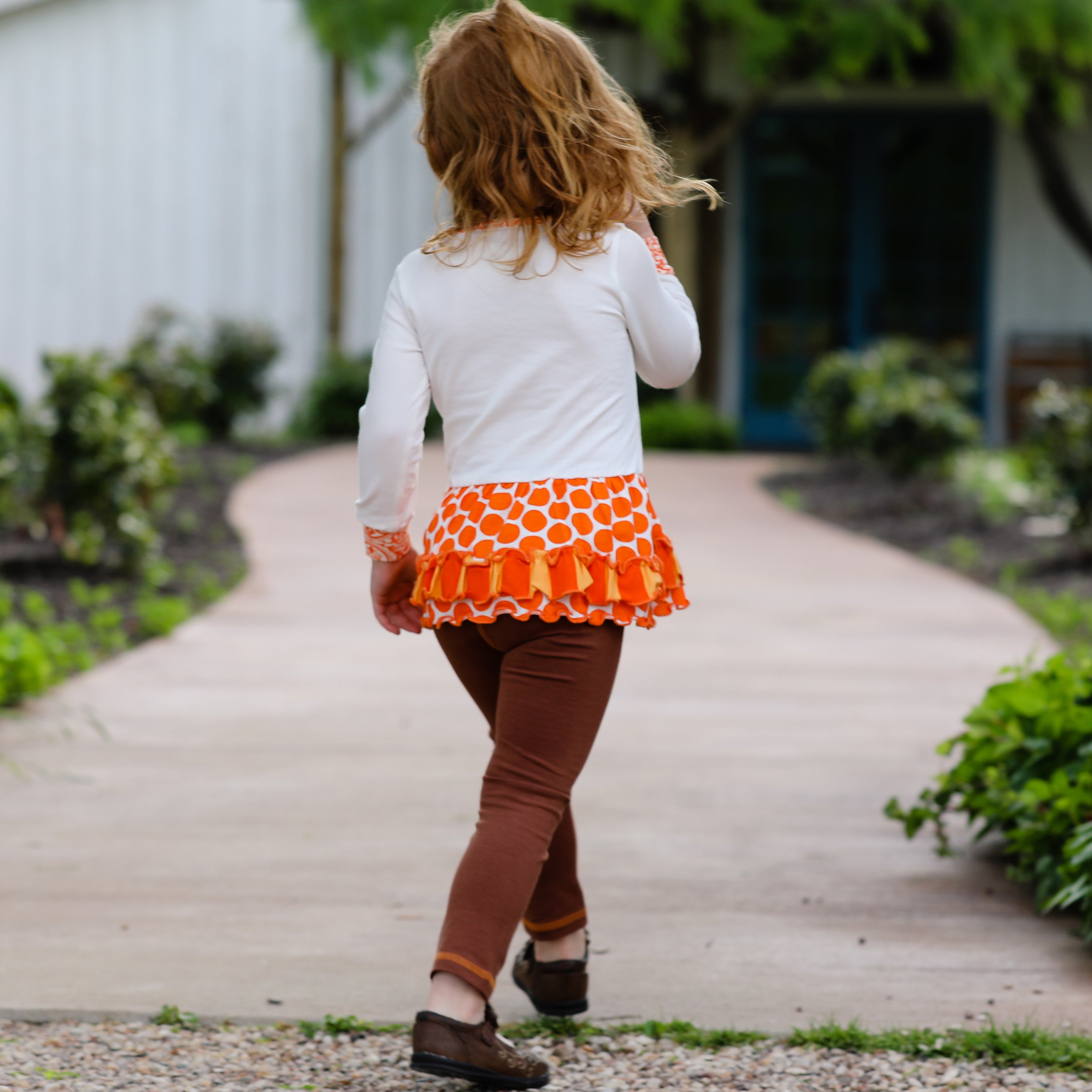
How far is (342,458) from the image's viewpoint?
459 inches

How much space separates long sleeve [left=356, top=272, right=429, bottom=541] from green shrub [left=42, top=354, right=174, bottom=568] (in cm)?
467

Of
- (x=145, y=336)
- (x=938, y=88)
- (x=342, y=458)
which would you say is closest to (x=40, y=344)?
(x=145, y=336)

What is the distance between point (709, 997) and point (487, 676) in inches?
29.5

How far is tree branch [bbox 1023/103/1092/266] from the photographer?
43.3 ft

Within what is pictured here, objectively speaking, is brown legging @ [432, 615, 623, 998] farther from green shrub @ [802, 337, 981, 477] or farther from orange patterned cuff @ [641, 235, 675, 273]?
green shrub @ [802, 337, 981, 477]

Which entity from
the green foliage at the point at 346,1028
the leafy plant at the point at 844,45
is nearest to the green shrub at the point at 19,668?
the green foliage at the point at 346,1028

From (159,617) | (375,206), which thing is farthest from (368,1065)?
(375,206)

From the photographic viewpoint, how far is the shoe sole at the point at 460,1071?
213cm

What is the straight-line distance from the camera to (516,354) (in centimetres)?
226

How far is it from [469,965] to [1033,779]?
1436 millimetres

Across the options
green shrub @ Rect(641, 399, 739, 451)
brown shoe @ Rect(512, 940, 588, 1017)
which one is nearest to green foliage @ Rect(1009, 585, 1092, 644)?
brown shoe @ Rect(512, 940, 588, 1017)

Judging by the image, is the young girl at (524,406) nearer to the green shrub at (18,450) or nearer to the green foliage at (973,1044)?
the green foliage at (973,1044)

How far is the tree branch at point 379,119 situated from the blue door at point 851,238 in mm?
3274

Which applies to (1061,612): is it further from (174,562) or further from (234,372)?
(234,372)
